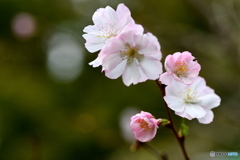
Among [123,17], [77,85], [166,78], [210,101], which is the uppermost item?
[123,17]

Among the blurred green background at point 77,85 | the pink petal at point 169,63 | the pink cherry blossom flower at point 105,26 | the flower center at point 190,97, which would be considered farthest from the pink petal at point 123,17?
the blurred green background at point 77,85

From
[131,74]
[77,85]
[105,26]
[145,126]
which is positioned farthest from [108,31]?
[77,85]

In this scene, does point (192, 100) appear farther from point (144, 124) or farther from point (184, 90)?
point (144, 124)

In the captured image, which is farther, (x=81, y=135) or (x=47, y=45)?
(x=47, y=45)

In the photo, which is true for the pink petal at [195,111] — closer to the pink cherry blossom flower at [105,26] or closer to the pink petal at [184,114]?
the pink petal at [184,114]

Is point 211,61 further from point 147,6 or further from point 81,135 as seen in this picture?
point 81,135

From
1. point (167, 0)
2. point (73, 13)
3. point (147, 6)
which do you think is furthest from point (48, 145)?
point (167, 0)

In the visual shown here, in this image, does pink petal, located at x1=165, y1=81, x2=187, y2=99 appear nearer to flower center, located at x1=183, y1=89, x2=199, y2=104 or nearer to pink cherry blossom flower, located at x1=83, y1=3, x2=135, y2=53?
flower center, located at x1=183, y1=89, x2=199, y2=104

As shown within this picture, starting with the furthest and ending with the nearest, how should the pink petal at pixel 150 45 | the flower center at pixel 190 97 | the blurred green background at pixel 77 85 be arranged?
the blurred green background at pixel 77 85, the flower center at pixel 190 97, the pink petal at pixel 150 45
